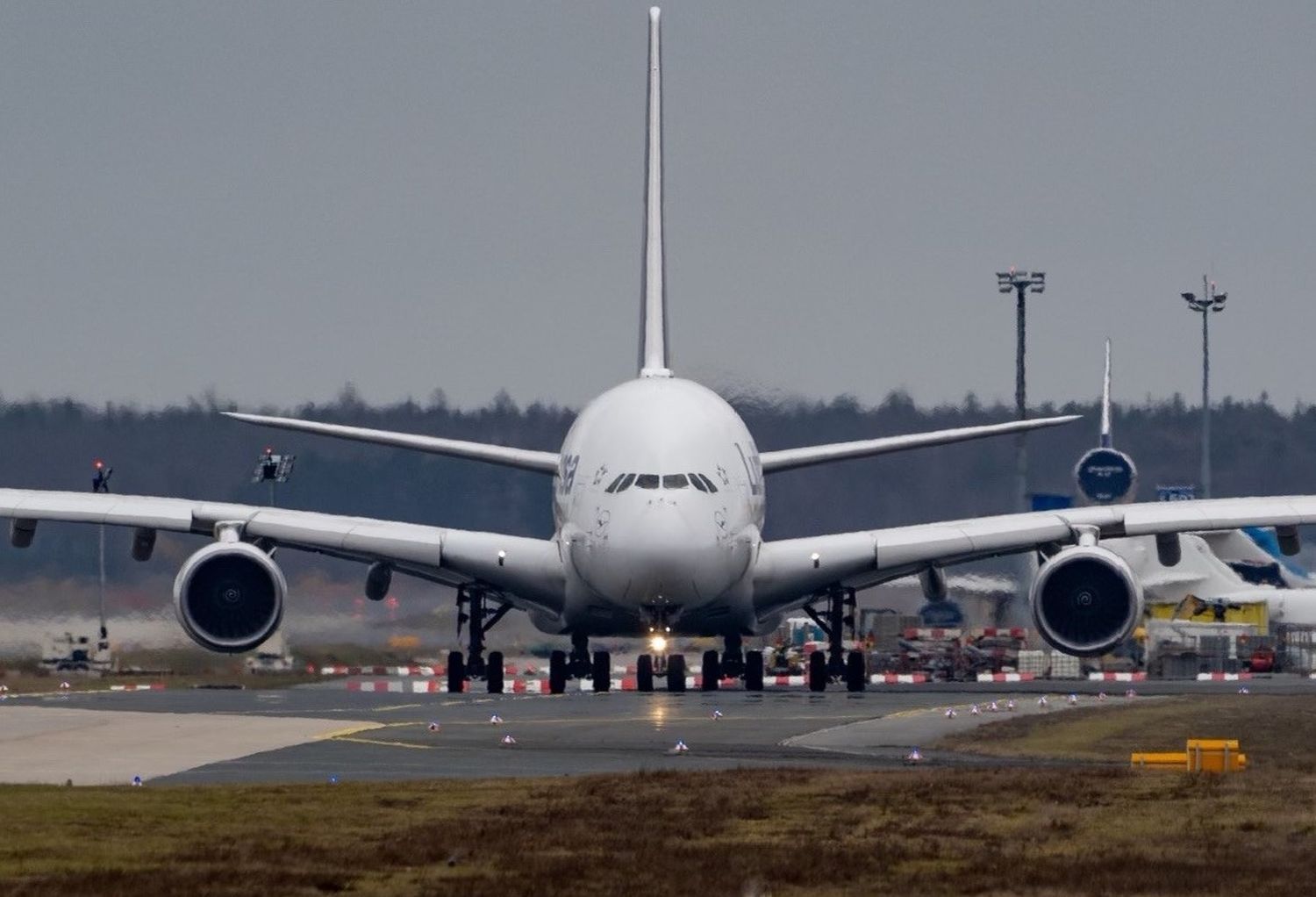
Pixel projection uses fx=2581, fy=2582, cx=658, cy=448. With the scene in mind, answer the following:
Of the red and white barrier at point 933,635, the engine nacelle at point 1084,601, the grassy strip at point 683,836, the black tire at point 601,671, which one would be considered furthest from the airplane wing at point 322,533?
the red and white barrier at point 933,635

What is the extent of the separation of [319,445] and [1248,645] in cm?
2331

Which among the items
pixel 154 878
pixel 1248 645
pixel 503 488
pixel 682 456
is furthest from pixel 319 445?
pixel 154 878

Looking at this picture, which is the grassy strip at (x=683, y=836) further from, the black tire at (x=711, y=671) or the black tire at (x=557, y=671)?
the black tire at (x=711, y=671)

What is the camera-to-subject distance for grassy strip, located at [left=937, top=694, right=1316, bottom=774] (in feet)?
82.9

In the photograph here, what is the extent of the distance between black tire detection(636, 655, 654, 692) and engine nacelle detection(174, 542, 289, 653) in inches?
230

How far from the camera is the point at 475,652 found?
4159 cm

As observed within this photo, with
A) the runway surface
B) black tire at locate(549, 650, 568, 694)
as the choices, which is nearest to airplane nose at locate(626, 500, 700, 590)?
the runway surface

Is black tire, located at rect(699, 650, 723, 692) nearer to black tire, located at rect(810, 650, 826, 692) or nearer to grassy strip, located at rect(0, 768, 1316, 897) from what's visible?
black tire, located at rect(810, 650, 826, 692)

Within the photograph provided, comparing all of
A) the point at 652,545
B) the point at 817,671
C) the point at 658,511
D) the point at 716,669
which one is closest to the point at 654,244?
the point at 716,669

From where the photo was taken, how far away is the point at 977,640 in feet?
201

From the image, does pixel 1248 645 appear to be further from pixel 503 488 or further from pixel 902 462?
pixel 503 488

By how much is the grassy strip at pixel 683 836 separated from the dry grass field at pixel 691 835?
0.03m

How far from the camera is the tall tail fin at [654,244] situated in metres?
45.6

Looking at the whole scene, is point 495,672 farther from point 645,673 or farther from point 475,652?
point 645,673
